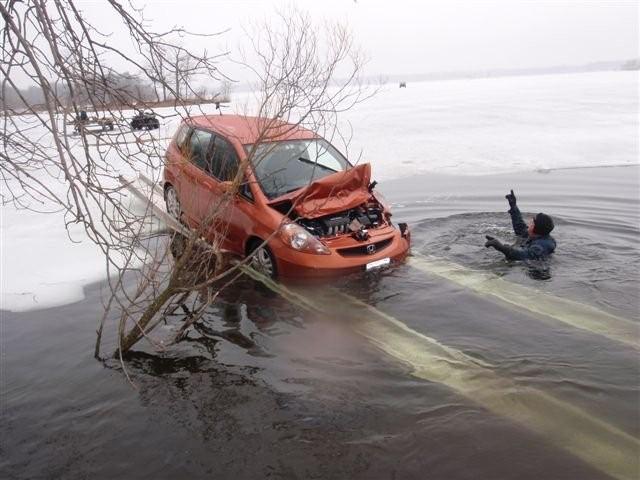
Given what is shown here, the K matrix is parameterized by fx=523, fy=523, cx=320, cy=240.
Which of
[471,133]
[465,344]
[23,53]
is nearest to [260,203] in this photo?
[465,344]

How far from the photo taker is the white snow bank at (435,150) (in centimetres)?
671

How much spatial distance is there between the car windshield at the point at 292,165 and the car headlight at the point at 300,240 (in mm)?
604

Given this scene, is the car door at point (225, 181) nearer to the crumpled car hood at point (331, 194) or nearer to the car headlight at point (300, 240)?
the crumpled car hood at point (331, 194)

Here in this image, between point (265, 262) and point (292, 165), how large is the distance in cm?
138

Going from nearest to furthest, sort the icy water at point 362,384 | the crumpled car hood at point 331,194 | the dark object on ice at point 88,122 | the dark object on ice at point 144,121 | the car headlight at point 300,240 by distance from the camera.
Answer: the dark object on ice at point 88,122, the dark object on ice at point 144,121, the icy water at point 362,384, the car headlight at point 300,240, the crumpled car hood at point 331,194

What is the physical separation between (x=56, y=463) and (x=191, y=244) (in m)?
1.80

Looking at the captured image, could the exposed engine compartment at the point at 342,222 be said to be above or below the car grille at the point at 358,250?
above

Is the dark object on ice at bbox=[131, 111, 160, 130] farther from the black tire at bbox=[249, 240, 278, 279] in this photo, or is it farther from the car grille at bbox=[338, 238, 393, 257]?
the car grille at bbox=[338, 238, 393, 257]

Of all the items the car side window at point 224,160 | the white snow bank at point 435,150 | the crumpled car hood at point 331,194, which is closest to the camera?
the crumpled car hood at point 331,194

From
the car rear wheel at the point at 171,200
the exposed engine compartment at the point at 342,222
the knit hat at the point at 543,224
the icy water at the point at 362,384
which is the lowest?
the icy water at the point at 362,384

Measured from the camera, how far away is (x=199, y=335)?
5.05m

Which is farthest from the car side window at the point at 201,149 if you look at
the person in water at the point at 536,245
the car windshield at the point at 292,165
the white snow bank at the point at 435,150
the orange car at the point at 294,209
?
the person in water at the point at 536,245

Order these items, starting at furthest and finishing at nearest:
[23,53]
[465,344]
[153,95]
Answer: [465,344]
[153,95]
[23,53]

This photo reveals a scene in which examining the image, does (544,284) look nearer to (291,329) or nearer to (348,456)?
(291,329)
